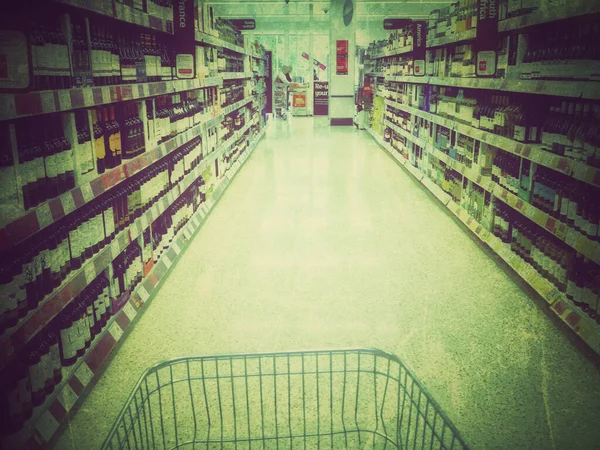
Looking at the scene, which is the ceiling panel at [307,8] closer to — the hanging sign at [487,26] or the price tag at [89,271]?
the hanging sign at [487,26]

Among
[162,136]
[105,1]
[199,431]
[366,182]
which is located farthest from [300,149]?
[199,431]

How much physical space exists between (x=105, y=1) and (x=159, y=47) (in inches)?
64.7

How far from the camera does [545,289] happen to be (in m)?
3.10

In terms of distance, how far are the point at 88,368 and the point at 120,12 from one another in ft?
6.13

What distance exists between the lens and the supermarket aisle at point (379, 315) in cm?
227

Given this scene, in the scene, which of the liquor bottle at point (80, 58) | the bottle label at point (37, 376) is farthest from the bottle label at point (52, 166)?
the bottle label at point (37, 376)

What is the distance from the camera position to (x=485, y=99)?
484 centimetres

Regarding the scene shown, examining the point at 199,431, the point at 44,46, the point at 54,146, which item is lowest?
the point at 199,431

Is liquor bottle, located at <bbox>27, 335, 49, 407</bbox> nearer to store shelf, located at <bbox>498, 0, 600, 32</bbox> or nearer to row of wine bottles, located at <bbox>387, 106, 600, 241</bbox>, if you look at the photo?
row of wine bottles, located at <bbox>387, 106, 600, 241</bbox>

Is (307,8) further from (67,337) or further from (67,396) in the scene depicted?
(67,396)

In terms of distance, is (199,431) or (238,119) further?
(238,119)

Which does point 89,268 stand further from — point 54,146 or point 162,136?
point 162,136

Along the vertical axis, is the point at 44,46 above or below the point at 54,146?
above

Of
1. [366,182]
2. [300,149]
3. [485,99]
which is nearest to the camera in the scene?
[485,99]
